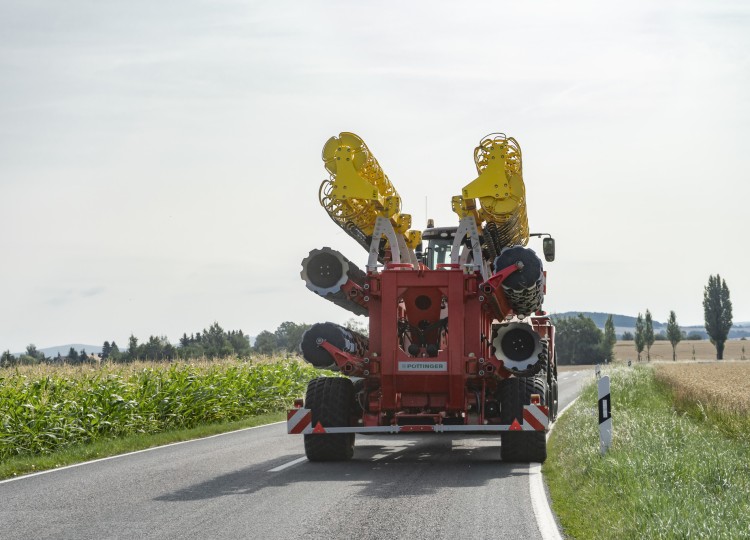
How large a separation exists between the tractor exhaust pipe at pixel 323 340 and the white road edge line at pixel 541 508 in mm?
3125

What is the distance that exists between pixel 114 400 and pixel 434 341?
8068 mm

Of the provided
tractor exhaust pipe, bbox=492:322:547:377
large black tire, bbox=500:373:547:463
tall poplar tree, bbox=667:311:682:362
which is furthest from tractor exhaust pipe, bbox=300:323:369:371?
tall poplar tree, bbox=667:311:682:362

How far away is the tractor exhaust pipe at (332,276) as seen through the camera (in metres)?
13.4

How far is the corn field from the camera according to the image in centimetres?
1681

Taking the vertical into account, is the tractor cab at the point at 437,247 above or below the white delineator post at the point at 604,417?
above

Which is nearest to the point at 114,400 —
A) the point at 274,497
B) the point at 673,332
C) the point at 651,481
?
the point at 274,497

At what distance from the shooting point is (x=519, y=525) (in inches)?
339

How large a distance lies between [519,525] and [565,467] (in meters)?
3.94

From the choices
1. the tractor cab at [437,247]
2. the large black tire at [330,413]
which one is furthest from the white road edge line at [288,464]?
the tractor cab at [437,247]

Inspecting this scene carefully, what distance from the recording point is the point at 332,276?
13.5m

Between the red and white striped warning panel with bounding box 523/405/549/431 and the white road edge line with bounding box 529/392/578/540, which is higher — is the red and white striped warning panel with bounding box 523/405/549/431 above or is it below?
above

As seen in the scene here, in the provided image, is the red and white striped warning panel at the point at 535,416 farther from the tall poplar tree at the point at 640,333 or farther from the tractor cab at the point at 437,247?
the tall poplar tree at the point at 640,333

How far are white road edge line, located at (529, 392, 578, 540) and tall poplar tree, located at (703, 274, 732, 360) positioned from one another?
11143 centimetres

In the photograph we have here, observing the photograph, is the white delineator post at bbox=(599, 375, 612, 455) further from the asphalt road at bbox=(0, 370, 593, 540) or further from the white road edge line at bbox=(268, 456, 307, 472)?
the white road edge line at bbox=(268, 456, 307, 472)
